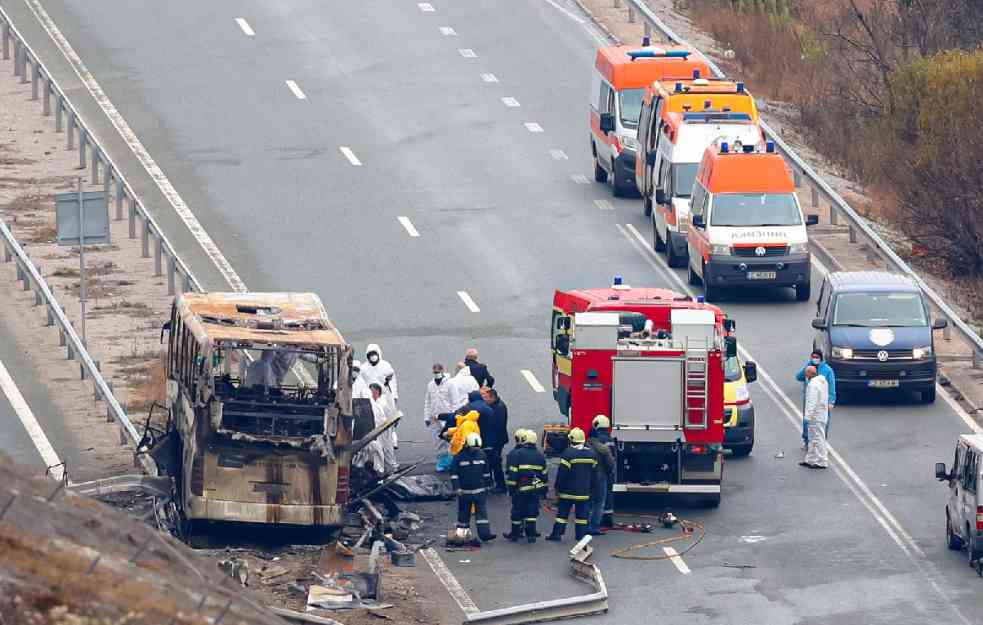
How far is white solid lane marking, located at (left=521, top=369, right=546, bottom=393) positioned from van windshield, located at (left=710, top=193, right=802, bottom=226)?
524 centimetres

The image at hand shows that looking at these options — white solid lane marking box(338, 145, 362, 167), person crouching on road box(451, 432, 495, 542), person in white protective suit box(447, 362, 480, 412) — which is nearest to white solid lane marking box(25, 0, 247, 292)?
white solid lane marking box(338, 145, 362, 167)

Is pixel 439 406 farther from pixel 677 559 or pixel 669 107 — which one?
pixel 669 107

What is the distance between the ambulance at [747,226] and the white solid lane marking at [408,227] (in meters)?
4.86

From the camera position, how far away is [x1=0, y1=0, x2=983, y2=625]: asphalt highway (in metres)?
26.1

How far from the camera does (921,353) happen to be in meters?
33.1

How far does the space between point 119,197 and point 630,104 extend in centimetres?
931

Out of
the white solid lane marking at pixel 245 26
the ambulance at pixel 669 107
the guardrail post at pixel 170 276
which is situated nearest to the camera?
Answer: the guardrail post at pixel 170 276

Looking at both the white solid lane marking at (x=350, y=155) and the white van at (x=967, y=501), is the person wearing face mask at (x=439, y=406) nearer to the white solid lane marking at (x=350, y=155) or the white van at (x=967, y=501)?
the white van at (x=967, y=501)

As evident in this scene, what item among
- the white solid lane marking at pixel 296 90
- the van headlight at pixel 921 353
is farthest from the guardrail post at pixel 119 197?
the van headlight at pixel 921 353

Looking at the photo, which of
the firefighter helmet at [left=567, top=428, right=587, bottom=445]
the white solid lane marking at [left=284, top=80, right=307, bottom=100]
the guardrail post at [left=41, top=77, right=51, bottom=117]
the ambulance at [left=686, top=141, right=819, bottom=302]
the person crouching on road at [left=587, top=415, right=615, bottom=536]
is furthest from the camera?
the white solid lane marking at [left=284, top=80, right=307, bottom=100]

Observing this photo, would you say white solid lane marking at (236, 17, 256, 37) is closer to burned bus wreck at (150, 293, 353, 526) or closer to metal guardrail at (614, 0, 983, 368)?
metal guardrail at (614, 0, 983, 368)

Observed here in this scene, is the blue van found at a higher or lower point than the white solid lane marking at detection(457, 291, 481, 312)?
higher

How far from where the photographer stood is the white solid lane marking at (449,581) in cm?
2455

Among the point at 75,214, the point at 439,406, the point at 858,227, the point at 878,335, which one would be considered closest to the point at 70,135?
the point at 858,227
